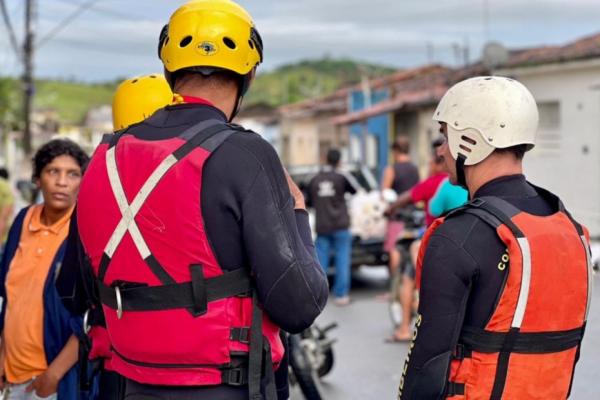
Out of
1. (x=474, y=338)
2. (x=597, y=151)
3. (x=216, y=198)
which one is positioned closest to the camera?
(x=216, y=198)

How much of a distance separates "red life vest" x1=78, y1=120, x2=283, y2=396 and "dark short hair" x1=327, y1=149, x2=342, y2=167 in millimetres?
9520

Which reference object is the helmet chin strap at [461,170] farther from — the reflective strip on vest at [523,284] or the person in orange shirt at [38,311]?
the person in orange shirt at [38,311]

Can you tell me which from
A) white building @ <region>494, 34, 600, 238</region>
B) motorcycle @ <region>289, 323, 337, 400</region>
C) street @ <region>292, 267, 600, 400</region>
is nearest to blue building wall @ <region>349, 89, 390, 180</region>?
white building @ <region>494, 34, 600, 238</region>

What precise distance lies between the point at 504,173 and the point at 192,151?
943mm

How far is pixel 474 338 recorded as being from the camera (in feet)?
8.59

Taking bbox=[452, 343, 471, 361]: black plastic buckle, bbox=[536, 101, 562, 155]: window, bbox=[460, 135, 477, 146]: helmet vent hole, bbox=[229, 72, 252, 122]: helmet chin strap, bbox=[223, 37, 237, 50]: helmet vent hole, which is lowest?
bbox=[452, 343, 471, 361]: black plastic buckle

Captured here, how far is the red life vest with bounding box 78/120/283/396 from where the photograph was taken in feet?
8.09

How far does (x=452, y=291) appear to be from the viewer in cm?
259

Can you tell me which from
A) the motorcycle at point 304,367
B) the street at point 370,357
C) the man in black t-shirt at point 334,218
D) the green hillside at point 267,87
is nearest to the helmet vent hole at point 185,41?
the motorcycle at point 304,367

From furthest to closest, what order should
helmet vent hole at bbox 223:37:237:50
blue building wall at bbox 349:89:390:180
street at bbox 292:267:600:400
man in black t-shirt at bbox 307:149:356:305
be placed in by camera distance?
blue building wall at bbox 349:89:390:180 < man in black t-shirt at bbox 307:149:356:305 < street at bbox 292:267:600:400 < helmet vent hole at bbox 223:37:237:50

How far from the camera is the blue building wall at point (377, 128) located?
110 ft

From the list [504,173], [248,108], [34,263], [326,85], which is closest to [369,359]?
[34,263]

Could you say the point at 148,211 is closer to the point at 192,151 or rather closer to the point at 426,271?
the point at 192,151

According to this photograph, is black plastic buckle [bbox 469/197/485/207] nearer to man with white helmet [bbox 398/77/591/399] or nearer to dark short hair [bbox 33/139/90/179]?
man with white helmet [bbox 398/77/591/399]
